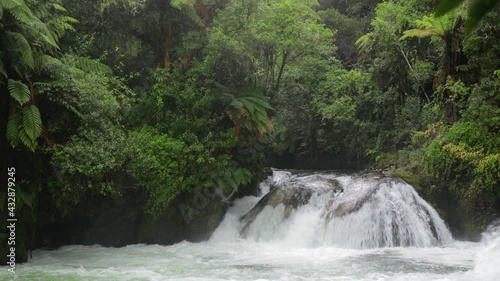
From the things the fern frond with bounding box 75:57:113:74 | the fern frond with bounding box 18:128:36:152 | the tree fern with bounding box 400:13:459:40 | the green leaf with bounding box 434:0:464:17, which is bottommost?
the green leaf with bounding box 434:0:464:17

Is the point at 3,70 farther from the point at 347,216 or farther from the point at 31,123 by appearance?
the point at 347,216

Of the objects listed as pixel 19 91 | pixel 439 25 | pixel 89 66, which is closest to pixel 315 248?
pixel 439 25

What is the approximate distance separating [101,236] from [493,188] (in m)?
10.0

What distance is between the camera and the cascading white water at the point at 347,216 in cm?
1149

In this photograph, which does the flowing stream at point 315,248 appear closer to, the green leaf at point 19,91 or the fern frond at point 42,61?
the green leaf at point 19,91

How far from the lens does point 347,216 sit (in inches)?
475

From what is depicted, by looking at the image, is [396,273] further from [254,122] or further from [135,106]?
[135,106]

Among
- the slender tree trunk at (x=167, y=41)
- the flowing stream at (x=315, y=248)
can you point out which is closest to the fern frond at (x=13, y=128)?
the flowing stream at (x=315, y=248)

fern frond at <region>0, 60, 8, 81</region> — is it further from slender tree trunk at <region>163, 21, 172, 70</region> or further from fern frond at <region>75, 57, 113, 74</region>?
slender tree trunk at <region>163, 21, 172, 70</region>

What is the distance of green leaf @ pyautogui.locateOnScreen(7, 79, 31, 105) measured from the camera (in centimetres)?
816

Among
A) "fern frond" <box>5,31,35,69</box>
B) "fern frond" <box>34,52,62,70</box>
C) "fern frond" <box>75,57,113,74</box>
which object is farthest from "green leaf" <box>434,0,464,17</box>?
"fern frond" <box>75,57,113,74</box>

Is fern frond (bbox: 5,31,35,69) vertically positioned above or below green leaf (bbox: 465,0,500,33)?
above

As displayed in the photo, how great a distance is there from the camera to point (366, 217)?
11.9 metres

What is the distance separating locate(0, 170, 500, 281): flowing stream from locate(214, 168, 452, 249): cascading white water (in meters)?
0.03
